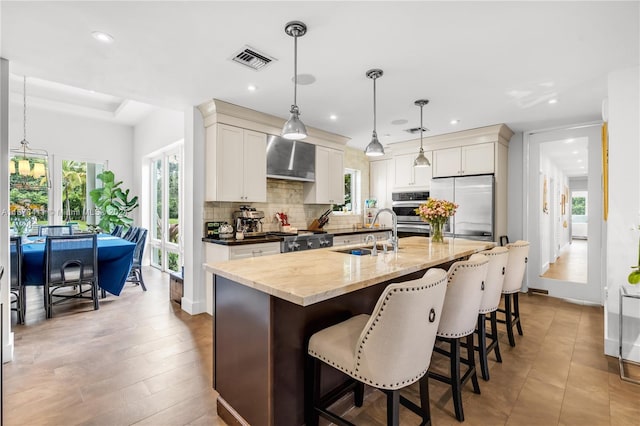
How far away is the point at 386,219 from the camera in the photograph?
6.40 meters

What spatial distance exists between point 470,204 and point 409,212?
3.70 ft

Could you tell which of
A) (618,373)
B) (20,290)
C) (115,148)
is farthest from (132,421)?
(115,148)

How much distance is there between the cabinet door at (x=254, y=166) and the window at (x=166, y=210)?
1989mm

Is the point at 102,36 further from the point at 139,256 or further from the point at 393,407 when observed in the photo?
the point at 139,256

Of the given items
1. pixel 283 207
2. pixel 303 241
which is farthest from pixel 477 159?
pixel 283 207

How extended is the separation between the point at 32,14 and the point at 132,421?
2695 millimetres

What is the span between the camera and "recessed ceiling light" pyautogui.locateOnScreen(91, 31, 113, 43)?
2250 millimetres

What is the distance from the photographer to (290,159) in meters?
4.57

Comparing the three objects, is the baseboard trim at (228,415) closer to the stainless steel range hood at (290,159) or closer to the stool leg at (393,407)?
the stool leg at (393,407)

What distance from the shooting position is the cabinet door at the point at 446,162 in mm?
5017

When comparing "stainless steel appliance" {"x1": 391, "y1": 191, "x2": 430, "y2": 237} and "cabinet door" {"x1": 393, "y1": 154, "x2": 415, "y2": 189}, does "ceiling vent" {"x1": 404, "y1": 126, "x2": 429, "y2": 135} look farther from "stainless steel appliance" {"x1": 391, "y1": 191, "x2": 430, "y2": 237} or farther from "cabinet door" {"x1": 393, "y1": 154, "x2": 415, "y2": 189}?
"stainless steel appliance" {"x1": 391, "y1": 191, "x2": 430, "y2": 237}

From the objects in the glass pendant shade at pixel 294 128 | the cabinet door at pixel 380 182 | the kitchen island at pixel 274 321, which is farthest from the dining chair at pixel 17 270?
the cabinet door at pixel 380 182

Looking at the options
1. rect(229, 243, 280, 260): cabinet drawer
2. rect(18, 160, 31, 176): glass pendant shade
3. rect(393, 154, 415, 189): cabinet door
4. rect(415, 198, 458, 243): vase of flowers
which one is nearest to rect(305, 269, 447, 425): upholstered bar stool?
rect(415, 198, 458, 243): vase of flowers

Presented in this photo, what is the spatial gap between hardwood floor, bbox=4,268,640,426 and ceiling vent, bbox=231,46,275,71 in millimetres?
2585
